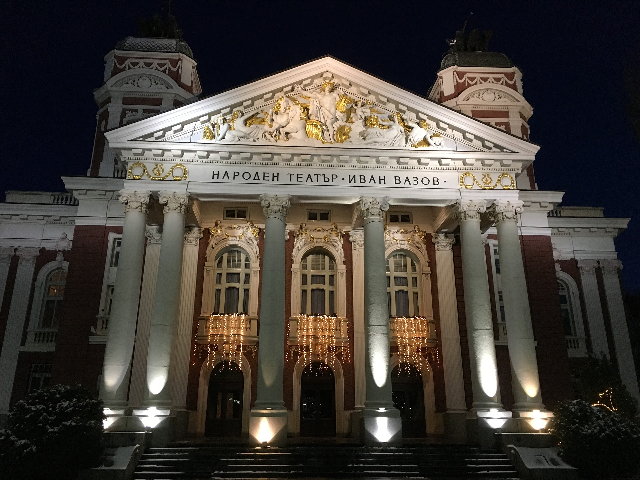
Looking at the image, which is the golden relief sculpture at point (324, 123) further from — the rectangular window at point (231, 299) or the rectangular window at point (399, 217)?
the rectangular window at point (231, 299)

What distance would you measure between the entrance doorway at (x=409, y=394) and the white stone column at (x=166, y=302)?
440 inches

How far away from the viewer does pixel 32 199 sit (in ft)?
→ 101

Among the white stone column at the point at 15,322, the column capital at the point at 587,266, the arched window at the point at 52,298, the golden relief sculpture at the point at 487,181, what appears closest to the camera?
the golden relief sculpture at the point at 487,181

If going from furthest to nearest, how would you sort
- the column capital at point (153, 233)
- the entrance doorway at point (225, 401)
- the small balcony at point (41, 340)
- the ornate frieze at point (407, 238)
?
the ornate frieze at point (407, 238) < the small balcony at point (41, 340) < the column capital at point (153, 233) < the entrance doorway at point (225, 401)

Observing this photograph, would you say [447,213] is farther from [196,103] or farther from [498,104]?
[196,103]

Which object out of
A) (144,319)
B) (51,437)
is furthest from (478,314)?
(51,437)

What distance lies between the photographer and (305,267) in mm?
27922

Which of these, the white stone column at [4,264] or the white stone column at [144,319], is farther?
the white stone column at [4,264]

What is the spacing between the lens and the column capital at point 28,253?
29422 mm

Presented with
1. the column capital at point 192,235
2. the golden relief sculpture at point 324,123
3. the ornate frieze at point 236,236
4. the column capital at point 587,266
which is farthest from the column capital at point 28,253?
the column capital at point 587,266

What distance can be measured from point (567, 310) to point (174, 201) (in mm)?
22179

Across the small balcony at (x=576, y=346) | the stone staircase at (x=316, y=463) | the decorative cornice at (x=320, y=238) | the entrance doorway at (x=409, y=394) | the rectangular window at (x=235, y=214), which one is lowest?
the stone staircase at (x=316, y=463)

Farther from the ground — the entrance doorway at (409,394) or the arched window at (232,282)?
the arched window at (232,282)

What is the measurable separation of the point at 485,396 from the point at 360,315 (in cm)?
724
